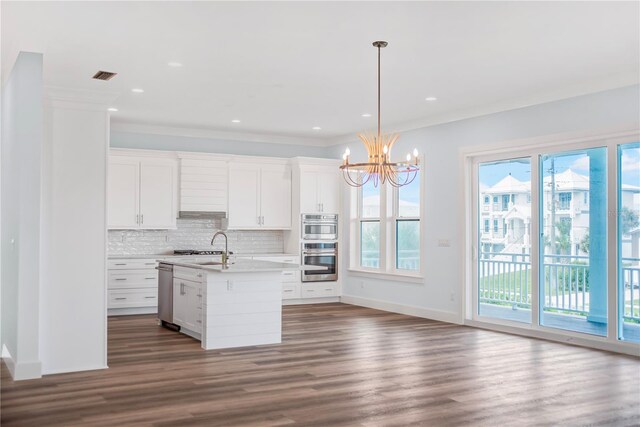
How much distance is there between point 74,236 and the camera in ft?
18.5

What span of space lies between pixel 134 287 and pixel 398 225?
396cm

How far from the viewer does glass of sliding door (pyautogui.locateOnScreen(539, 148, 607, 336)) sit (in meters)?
6.69

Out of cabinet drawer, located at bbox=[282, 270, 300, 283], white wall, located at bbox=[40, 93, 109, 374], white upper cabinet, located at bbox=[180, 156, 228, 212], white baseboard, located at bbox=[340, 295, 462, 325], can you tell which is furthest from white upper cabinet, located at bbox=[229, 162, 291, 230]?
white wall, located at bbox=[40, 93, 109, 374]

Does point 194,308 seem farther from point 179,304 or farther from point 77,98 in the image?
point 77,98

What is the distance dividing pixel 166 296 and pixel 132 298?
134 centimetres

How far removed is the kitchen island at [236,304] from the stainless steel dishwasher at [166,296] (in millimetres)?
752

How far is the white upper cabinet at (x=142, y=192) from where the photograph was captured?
9156mm

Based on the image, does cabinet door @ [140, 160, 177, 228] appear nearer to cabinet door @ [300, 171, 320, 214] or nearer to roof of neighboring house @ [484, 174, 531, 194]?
cabinet door @ [300, 171, 320, 214]

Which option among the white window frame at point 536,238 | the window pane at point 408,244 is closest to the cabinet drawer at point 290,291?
the window pane at point 408,244

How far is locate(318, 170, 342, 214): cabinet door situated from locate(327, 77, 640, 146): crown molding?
5.00 ft

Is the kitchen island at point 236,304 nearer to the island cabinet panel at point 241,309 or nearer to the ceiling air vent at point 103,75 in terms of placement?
the island cabinet panel at point 241,309

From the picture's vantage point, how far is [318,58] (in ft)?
18.8

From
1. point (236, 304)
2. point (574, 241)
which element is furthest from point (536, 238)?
point (236, 304)

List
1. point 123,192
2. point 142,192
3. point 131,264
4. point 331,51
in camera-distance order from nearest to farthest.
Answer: point 331,51 < point 131,264 < point 123,192 < point 142,192
